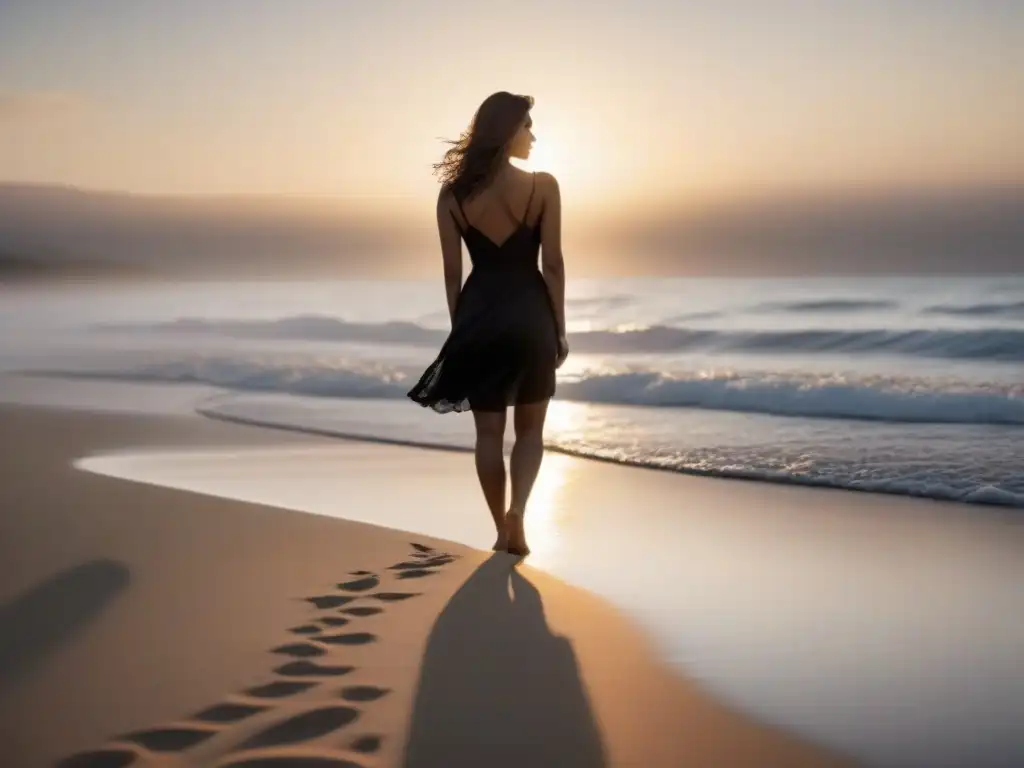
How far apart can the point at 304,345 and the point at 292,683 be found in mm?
15429

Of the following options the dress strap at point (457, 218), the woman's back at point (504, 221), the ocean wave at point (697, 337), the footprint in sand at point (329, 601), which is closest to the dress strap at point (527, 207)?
the woman's back at point (504, 221)

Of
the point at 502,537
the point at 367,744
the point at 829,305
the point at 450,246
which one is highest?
the point at 829,305

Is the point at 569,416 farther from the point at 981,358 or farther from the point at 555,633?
the point at 981,358

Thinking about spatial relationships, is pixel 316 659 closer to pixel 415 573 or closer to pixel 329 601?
pixel 329 601

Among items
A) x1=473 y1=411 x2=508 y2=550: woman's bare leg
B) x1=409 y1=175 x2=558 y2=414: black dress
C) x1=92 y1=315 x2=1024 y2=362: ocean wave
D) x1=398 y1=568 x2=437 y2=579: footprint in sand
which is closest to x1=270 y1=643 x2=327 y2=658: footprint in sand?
x1=398 y1=568 x2=437 y2=579: footprint in sand

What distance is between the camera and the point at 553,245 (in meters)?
3.96

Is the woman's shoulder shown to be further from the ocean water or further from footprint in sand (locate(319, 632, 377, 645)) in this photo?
the ocean water

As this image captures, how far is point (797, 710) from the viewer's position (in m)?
2.62

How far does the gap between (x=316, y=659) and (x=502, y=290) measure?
65.8 inches

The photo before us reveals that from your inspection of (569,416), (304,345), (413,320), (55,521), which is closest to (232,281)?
(413,320)

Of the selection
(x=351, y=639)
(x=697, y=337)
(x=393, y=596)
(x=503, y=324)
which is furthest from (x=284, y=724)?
(x=697, y=337)

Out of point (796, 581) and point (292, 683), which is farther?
point (796, 581)

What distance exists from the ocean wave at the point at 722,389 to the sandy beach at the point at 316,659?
5284 millimetres

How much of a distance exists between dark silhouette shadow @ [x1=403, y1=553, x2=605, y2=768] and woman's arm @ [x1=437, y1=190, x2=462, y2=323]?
4.05 feet
